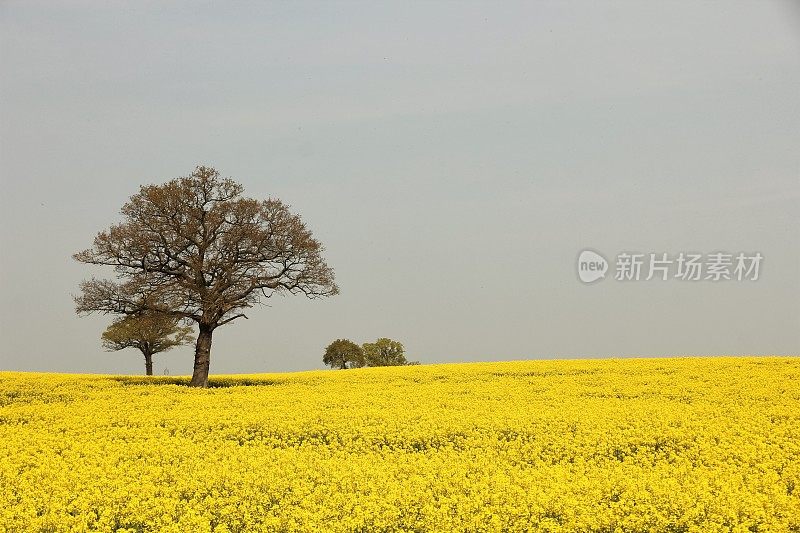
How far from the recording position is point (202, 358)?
32531 millimetres

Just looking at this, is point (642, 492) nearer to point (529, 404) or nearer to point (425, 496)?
point (425, 496)

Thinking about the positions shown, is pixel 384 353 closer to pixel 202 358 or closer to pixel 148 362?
pixel 148 362

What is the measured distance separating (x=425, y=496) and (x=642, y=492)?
10.9ft

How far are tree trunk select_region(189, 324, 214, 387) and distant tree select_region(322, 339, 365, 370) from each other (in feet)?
126

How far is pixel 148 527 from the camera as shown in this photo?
34.7ft

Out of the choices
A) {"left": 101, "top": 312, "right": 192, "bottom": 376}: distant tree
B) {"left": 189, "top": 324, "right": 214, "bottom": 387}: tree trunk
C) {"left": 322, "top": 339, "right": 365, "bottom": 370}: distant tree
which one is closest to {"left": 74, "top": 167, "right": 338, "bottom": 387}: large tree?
{"left": 189, "top": 324, "right": 214, "bottom": 387}: tree trunk

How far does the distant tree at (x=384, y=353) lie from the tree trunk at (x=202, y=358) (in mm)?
40949

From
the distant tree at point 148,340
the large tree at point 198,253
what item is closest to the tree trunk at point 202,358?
the large tree at point 198,253

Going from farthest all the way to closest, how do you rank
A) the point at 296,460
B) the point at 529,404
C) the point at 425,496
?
the point at 529,404
the point at 296,460
the point at 425,496

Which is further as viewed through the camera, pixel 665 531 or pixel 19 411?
pixel 19 411

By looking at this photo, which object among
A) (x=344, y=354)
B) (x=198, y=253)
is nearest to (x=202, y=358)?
(x=198, y=253)

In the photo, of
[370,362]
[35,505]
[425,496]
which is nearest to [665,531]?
[425,496]

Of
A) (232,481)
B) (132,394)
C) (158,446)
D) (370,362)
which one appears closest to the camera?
(232,481)

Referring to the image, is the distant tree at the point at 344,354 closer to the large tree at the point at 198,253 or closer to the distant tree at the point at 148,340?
the distant tree at the point at 148,340
